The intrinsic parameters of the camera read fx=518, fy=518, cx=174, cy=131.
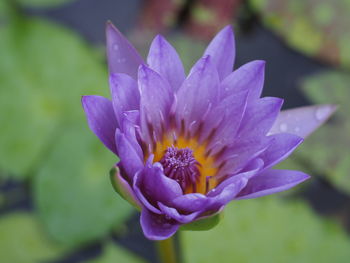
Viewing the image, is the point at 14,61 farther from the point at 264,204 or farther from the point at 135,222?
the point at 264,204

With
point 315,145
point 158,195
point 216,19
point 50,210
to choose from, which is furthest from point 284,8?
point 158,195

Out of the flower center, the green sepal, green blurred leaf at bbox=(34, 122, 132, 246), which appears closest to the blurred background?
green blurred leaf at bbox=(34, 122, 132, 246)

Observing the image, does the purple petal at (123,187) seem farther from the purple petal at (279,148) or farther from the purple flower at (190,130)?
the purple petal at (279,148)

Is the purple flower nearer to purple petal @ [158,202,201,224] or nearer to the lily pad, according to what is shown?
purple petal @ [158,202,201,224]

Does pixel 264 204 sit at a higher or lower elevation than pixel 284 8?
lower

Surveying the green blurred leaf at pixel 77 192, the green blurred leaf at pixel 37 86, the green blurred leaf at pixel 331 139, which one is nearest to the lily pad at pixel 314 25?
the green blurred leaf at pixel 331 139

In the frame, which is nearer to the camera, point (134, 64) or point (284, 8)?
point (134, 64)
